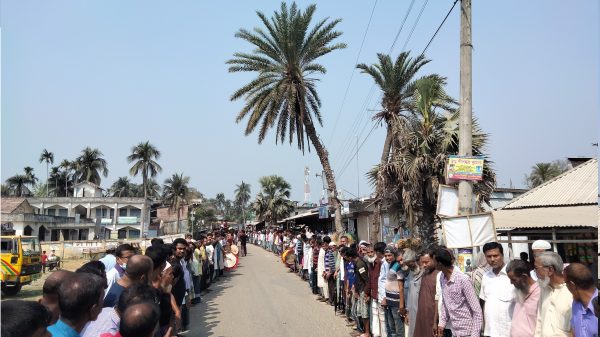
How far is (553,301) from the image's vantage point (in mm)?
3852

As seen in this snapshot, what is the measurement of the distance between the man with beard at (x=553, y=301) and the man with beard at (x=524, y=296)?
0.17 metres

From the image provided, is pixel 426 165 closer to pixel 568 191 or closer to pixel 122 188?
pixel 568 191

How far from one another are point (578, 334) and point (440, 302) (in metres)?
1.75

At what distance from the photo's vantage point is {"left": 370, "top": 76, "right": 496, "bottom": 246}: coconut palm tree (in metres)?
11.9

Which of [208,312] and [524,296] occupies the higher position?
[524,296]

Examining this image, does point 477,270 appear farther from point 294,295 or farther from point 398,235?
point 398,235

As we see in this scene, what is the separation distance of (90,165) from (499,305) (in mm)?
78741

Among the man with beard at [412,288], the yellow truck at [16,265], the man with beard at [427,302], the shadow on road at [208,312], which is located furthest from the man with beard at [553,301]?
the yellow truck at [16,265]

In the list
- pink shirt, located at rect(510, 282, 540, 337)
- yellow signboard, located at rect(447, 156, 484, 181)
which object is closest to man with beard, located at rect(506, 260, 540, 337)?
pink shirt, located at rect(510, 282, 540, 337)

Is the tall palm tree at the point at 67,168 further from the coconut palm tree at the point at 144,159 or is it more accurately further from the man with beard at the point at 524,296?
the man with beard at the point at 524,296

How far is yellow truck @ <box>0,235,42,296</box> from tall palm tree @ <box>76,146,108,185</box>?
62440 mm

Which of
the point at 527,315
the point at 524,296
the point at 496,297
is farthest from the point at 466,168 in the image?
the point at 527,315

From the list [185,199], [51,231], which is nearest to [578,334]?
[51,231]

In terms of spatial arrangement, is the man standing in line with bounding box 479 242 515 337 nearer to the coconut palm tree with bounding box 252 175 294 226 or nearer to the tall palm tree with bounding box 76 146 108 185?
the coconut palm tree with bounding box 252 175 294 226
